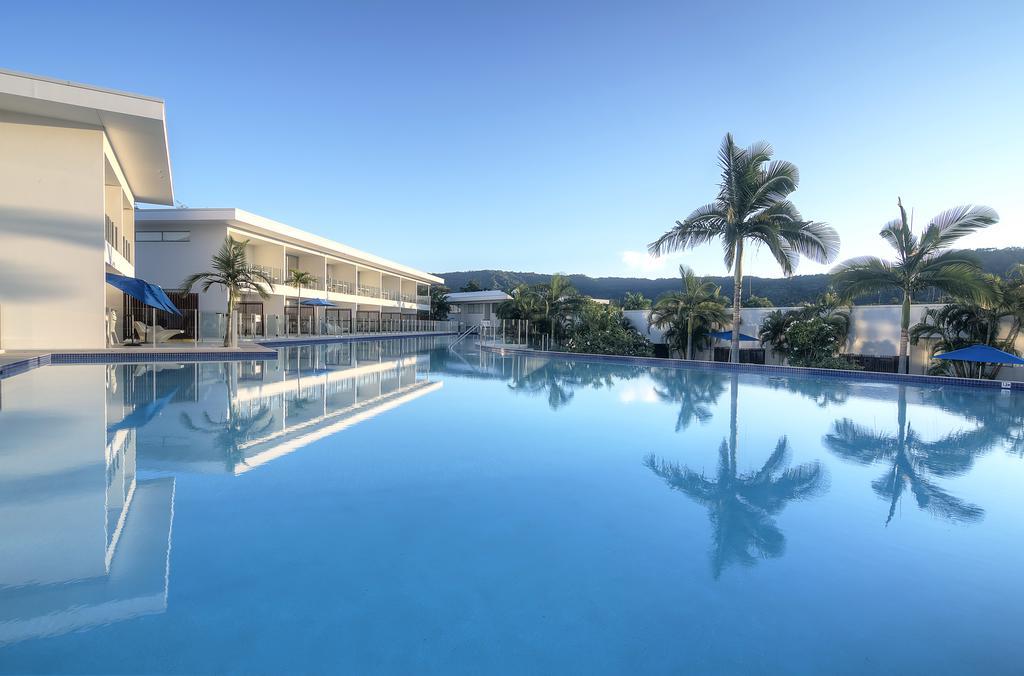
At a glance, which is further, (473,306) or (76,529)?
(473,306)

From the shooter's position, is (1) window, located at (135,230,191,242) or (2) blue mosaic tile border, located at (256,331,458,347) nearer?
(2) blue mosaic tile border, located at (256,331,458,347)

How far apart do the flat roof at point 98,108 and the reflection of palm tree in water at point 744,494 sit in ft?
48.7

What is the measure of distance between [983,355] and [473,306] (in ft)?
114

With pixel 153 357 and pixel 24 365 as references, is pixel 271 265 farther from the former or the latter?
pixel 24 365

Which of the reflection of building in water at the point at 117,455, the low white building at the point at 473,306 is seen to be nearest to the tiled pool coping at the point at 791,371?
the reflection of building in water at the point at 117,455

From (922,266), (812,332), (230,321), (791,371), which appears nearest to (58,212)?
(230,321)

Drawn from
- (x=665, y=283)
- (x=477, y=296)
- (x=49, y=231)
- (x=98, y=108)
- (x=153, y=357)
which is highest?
(x=98, y=108)

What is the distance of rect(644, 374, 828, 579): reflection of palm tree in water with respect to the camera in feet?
10.3

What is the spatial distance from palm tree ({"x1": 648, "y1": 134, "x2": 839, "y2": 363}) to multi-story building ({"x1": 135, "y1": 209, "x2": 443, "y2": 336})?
17692 millimetres

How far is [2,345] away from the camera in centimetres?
1252

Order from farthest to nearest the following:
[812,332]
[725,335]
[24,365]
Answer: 1. [725,335]
2. [812,332]
3. [24,365]

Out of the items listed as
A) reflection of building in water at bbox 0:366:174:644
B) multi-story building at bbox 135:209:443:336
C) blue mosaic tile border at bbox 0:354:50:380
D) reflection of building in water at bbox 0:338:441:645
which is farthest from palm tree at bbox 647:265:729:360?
blue mosaic tile border at bbox 0:354:50:380

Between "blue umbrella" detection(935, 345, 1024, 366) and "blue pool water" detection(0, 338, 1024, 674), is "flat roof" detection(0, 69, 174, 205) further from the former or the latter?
"blue umbrella" detection(935, 345, 1024, 366)

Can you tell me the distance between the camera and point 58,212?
502 inches
